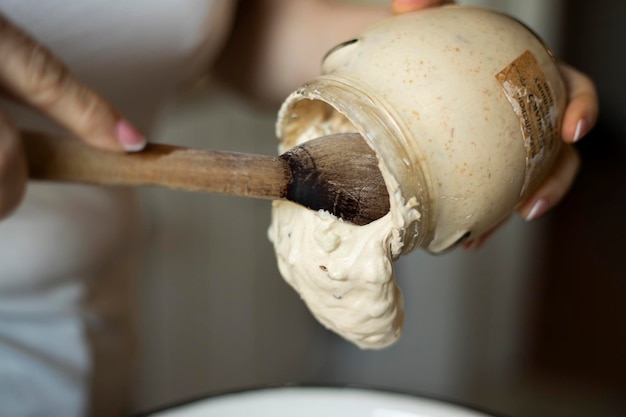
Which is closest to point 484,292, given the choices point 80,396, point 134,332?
point 134,332

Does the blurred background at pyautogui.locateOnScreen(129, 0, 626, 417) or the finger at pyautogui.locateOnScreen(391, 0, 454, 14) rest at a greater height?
the finger at pyautogui.locateOnScreen(391, 0, 454, 14)

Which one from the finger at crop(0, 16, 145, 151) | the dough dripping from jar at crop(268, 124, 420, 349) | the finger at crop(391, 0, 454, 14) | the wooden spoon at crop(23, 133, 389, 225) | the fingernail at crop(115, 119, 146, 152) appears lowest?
the dough dripping from jar at crop(268, 124, 420, 349)

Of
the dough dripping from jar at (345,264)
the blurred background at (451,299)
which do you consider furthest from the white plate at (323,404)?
the blurred background at (451,299)

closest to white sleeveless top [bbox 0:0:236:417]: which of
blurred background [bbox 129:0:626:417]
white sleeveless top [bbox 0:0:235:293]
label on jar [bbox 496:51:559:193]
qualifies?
white sleeveless top [bbox 0:0:235:293]

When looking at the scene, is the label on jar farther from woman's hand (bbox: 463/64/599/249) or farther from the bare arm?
the bare arm

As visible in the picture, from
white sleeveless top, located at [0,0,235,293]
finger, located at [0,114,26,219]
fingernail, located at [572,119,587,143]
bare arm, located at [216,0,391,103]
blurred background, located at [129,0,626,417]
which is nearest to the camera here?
finger, located at [0,114,26,219]

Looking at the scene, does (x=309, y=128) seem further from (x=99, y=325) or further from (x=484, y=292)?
(x=484, y=292)

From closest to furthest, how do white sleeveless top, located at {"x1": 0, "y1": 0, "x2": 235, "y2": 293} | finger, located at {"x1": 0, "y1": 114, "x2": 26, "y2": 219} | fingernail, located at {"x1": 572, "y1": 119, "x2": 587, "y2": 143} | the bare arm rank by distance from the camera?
finger, located at {"x1": 0, "y1": 114, "x2": 26, "y2": 219} → fingernail, located at {"x1": 572, "y1": 119, "x2": 587, "y2": 143} → white sleeveless top, located at {"x1": 0, "y1": 0, "x2": 235, "y2": 293} → the bare arm
